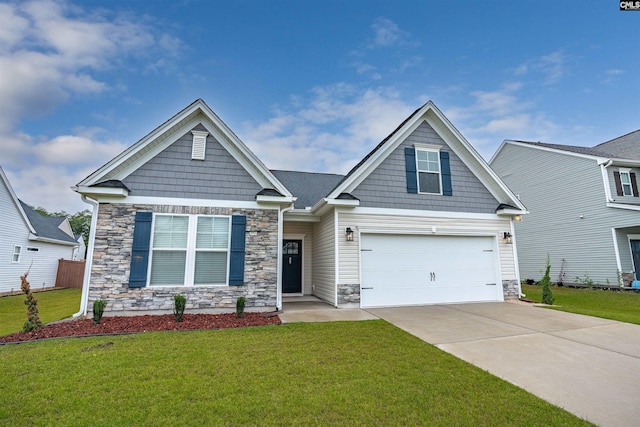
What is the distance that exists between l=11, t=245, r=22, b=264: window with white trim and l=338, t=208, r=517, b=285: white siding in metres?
16.7

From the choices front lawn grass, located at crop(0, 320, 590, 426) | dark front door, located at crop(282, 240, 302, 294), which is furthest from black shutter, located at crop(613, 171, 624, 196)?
front lawn grass, located at crop(0, 320, 590, 426)

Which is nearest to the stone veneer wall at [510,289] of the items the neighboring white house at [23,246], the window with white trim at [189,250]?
the window with white trim at [189,250]

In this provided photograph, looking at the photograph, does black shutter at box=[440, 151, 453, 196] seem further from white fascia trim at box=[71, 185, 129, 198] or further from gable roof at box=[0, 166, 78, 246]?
gable roof at box=[0, 166, 78, 246]

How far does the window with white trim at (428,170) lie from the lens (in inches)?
384

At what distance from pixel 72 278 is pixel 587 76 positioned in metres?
28.6

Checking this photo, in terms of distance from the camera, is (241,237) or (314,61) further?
(314,61)

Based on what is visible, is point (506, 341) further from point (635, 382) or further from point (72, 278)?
point (72, 278)

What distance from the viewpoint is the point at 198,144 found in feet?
27.0

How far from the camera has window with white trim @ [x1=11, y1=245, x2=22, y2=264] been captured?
14.4 m

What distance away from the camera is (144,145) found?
7.67 meters

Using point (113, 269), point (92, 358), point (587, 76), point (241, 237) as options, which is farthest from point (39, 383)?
point (587, 76)

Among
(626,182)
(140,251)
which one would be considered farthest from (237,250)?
(626,182)

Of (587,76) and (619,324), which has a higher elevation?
(587,76)
